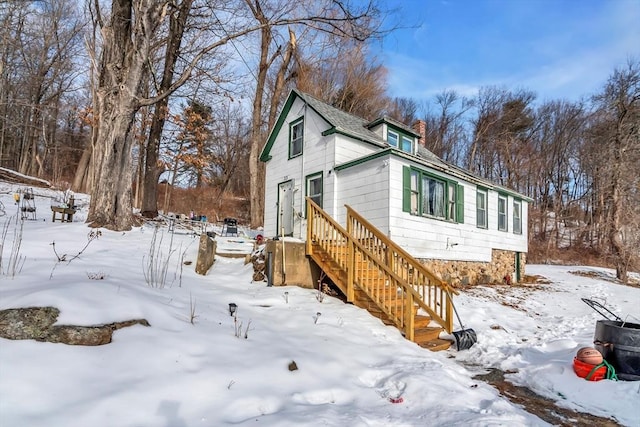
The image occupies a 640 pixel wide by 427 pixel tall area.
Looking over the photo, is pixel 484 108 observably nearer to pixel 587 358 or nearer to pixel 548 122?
pixel 548 122

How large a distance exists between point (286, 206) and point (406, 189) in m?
4.86

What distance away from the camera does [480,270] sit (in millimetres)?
12117

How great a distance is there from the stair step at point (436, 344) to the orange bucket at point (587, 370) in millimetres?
1705

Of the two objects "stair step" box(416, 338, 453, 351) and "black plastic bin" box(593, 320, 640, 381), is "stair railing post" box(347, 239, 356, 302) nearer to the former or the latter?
"stair step" box(416, 338, 453, 351)

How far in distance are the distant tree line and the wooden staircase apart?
520 centimetres

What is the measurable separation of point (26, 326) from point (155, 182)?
1383cm

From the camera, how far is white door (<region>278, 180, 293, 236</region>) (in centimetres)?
1237

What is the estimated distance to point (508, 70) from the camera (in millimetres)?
23859

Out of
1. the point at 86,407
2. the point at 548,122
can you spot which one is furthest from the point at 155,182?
the point at 548,122

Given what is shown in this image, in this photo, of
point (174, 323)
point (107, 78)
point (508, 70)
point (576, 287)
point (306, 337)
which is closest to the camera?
point (174, 323)

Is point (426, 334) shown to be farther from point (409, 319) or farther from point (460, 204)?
point (460, 204)

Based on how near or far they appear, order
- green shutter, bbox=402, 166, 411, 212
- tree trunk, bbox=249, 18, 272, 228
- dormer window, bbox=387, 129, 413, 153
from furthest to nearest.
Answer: tree trunk, bbox=249, 18, 272, 228, dormer window, bbox=387, 129, 413, 153, green shutter, bbox=402, 166, 411, 212

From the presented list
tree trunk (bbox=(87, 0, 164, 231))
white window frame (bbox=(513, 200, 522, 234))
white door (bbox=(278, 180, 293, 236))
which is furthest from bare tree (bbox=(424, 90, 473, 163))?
tree trunk (bbox=(87, 0, 164, 231))

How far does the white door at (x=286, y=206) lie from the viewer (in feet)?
40.6
